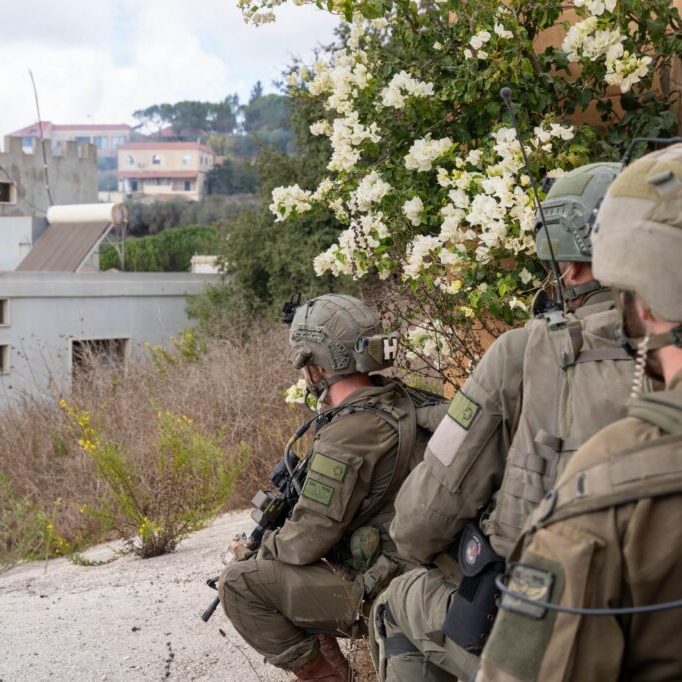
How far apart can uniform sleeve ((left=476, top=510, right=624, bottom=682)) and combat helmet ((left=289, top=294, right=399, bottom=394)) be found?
2425mm

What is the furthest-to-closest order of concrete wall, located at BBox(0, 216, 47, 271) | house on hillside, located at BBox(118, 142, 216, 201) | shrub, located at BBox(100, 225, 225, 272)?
house on hillside, located at BBox(118, 142, 216, 201) < shrub, located at BBox(100, 225, 225, 272) < concrete wall, located at BBox(0, 216, 47, 271)

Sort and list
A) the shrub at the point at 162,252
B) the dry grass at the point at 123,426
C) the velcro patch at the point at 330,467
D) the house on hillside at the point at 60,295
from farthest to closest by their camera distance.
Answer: the shrub at the point at 162,252, the house on hillside at the point at 60,295, the dry grass at the point at 123,426, the velcro patch at the point at 330,467

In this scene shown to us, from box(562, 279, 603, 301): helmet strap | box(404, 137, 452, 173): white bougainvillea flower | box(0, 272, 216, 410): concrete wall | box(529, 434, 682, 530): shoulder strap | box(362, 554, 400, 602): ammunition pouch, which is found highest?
box(404, 137, 452, 173): white bougainvillea flower

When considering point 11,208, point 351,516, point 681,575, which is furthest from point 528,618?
point 11,208

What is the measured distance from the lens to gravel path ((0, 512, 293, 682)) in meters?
5.03

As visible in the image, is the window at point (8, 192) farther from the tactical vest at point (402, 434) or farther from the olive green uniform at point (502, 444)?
the olive green uniform at point (502, 444)

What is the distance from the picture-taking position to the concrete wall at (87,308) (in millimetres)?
23531

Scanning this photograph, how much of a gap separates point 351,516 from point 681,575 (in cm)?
238

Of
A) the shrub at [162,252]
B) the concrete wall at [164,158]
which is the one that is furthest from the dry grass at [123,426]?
the concrete wall at [164,158]

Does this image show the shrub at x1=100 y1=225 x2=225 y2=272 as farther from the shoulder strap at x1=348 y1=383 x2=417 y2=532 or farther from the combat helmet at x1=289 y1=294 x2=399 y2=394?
the shoulder strap at x1=348 y1=383 x2=417 y2=532

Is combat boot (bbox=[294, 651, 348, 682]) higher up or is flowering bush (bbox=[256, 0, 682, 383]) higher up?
flowering bush (bbox=[256, 0, 682, 383])

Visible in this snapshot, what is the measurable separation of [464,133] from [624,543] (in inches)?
150

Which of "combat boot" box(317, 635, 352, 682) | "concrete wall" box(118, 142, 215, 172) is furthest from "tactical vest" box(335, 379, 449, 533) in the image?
"concrete wall" box(118, 142, 215, 172)

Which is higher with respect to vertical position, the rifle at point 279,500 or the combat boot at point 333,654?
the rifle at point 279,500
